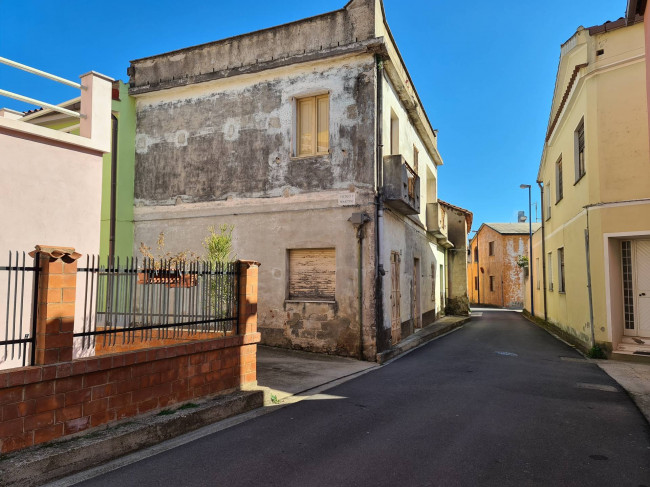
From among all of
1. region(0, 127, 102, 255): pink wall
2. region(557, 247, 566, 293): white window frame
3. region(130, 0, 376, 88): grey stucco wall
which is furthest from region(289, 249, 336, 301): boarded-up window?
region(557, 247, 566, 293): white window frame

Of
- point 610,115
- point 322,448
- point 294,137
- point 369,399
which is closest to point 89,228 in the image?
point 322,448

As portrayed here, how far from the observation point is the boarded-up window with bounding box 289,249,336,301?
10805 millimetres

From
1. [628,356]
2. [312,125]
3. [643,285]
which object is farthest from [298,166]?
[628,356]

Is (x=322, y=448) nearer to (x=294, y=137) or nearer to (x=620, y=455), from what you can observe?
(x=620, y=455)

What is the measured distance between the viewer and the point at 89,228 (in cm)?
629

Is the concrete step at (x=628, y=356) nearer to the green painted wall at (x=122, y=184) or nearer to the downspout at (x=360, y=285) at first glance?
the downspout at (x=360, y=285)

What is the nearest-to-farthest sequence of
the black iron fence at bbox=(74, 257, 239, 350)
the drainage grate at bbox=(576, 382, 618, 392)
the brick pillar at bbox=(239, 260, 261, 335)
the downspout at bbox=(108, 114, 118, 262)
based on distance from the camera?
the black iron fence at bbox=(74, 257, 239, 350)
the brick pillar at bbox=(239, 260, 261, 335)
the drainage grate at bbox=(576, 382, 618, 392)
the downspout at bbox=(108, 114, 118, 262)

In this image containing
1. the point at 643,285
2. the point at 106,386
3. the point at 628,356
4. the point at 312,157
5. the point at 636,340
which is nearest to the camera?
the point at 106,386

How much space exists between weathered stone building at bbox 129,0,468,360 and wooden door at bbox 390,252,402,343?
51 mm

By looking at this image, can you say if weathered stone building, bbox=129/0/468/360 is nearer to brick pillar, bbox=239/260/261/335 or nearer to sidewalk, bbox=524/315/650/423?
brick pillar, bbox=239/260/261/335

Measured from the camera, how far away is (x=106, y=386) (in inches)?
186

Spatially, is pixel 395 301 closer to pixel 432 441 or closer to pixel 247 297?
pixel 247 297

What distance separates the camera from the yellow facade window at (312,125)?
11.3 meters

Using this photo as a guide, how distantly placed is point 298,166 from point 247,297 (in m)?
5.22
